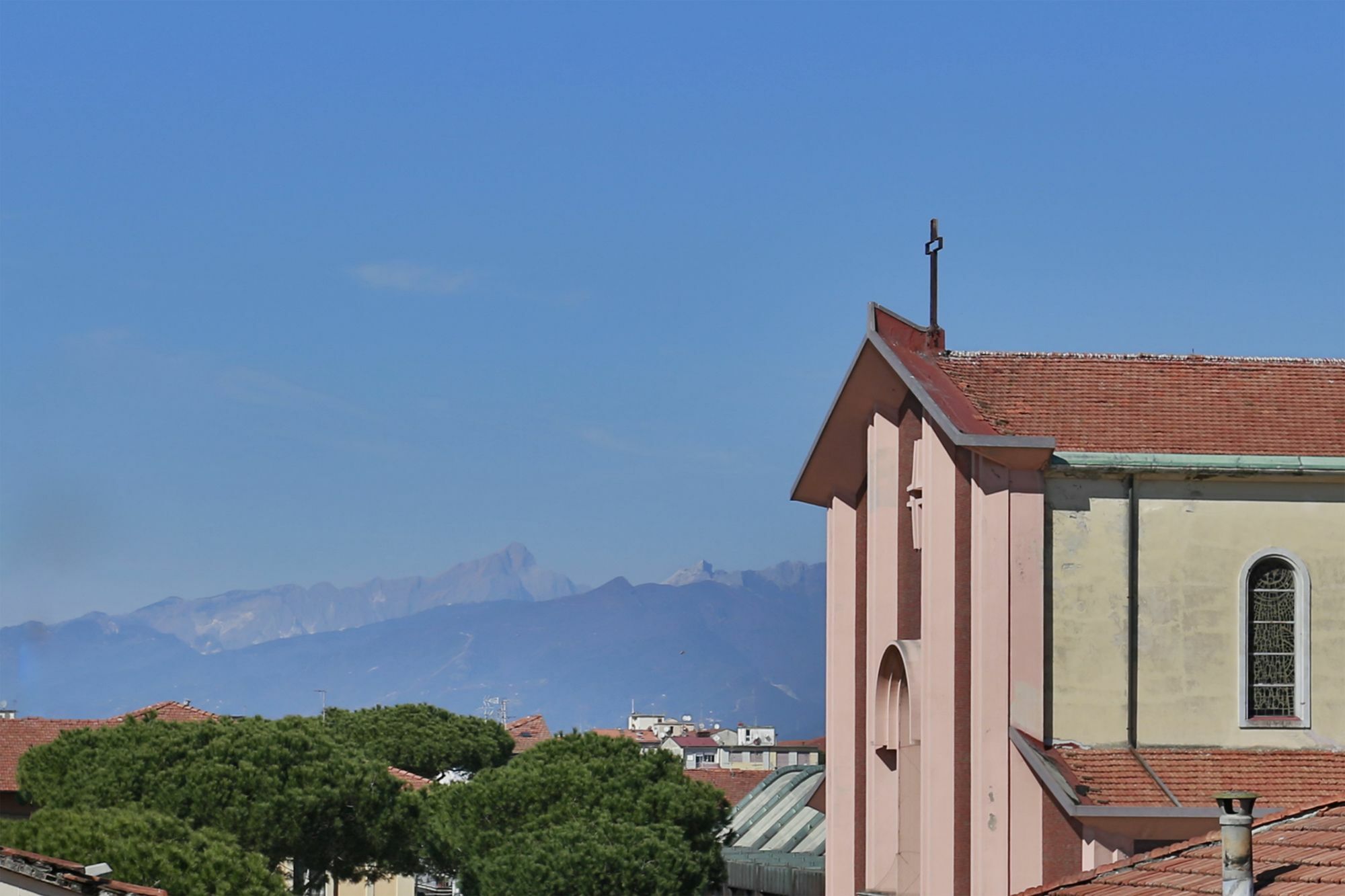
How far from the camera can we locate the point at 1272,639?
20.2 metres

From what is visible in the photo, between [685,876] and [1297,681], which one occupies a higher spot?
[1297,681]

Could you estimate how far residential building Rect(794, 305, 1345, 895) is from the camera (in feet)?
64.1

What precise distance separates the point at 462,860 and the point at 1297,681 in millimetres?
32961

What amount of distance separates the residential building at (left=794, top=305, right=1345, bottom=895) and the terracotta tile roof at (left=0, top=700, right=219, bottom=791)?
53.2 m

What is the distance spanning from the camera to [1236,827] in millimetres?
10039


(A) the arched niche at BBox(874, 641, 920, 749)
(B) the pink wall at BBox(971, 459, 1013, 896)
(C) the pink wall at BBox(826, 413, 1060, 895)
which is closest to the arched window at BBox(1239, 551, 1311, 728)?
(C) the pink wall at BBox(826, 413, 1060, 895)

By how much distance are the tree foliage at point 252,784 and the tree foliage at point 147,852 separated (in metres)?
11.3

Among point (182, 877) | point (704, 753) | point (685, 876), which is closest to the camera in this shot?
point (182, 877)

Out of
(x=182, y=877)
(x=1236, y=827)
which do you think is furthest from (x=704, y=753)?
(x=1236, y=827)

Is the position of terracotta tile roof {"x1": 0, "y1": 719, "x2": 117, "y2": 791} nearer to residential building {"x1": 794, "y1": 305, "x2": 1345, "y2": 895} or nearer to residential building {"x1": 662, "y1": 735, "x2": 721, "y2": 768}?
residential building {"x1": 794, "y1": 305, "x2": 1345, "y2": 895}

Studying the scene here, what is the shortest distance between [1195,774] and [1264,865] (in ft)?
28.9

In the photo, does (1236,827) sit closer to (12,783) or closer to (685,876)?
(685,876)

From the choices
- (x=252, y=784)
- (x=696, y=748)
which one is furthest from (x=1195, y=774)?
(x=696, y=748)

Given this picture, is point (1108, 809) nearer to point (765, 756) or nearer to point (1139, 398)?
point (1139, 398)
